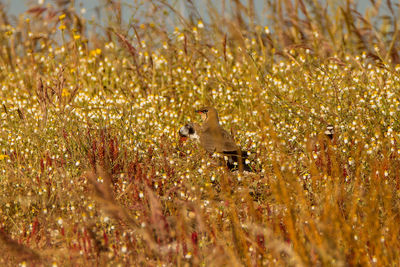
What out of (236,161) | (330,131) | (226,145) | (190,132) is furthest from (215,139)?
(330,131)

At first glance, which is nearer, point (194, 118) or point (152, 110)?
point (152, 110)

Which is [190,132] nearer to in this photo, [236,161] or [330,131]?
[236,161]

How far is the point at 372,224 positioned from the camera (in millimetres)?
3100

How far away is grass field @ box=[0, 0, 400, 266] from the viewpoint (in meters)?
3.08

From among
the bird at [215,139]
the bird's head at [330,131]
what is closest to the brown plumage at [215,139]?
the bird at [215,139]

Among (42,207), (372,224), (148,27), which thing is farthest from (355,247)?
(148,27)

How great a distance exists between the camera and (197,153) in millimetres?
5008

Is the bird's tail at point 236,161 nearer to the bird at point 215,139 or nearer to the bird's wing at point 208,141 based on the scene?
the bird at point 215,139

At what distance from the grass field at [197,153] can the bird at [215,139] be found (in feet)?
0.44

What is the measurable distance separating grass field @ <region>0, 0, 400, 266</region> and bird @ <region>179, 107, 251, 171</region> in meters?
0.13

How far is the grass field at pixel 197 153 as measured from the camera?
3.08 m

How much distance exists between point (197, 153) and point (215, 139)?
0.41 meters

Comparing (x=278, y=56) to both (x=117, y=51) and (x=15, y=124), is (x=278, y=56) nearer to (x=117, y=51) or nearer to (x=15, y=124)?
(x=117, y=51)

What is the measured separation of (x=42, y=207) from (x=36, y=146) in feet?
4.00
